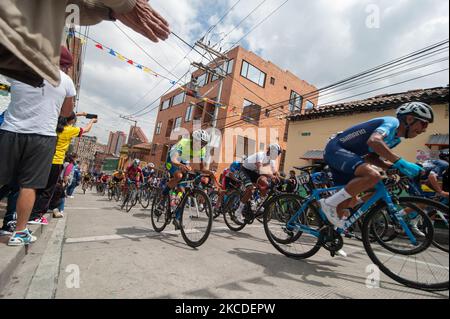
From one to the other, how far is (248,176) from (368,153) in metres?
2.76

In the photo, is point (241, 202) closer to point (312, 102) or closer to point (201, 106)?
point (201, 106)

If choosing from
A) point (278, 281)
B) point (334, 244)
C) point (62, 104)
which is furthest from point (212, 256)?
point (62, 104)

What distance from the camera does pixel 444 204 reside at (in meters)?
1.89

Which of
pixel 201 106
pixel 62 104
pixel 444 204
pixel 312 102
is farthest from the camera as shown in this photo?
pixel 312 102

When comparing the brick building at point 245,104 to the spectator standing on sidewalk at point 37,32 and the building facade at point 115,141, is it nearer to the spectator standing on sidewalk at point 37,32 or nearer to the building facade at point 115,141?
the spectator standing on sidewalk at point 37,32

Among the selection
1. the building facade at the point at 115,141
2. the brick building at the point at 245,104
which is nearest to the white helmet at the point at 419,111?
the brick building at the point at 245,104

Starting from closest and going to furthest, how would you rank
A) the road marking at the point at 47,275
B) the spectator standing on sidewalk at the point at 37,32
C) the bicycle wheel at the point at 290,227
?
the spectator standing on sidewalk at the point at 37,32, the road marking at the point at 47,275, the bicycle wheel at the point at 290,227

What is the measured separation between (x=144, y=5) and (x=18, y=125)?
71.4 inches

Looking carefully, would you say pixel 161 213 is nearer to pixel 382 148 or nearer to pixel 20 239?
pixel 20 239

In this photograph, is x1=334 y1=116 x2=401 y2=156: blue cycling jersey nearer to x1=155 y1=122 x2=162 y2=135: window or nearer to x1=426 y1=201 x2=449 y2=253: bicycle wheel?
x1=426 y1=201 x2=449 y2=253: bicycle wheel

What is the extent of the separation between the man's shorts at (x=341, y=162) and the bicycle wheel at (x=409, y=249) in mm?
464

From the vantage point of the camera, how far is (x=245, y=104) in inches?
904

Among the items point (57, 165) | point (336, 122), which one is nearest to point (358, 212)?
point (57, 165)

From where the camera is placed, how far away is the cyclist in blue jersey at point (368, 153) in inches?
90.0
